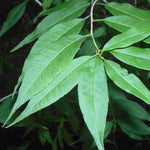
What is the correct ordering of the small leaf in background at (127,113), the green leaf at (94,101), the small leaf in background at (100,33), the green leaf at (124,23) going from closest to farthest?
the green leaf at (94,101) < the green leaf at (124,23) < the small leaf in background at (100,33) < the small leaf in background at (127,113)

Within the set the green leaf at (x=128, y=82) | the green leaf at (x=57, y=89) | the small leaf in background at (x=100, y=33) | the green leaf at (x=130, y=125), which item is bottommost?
the green leaf at (x=130, y=125)

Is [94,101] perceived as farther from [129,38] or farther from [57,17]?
[57,17]

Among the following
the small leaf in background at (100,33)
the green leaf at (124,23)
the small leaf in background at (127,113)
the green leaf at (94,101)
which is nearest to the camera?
the green leaf at (94,101)

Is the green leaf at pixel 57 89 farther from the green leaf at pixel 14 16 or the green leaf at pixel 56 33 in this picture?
the green leaf at pixel 14 16

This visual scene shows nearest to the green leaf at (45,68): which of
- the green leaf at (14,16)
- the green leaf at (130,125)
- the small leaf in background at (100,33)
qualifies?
the small leaf in background at (100,33)

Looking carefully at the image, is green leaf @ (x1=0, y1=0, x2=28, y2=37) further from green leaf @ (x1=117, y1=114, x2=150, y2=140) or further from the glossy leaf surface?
green leaf @ (x1=117, y1=114, x2=150, y2=140)

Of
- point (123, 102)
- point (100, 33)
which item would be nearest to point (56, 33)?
point (100, 33)

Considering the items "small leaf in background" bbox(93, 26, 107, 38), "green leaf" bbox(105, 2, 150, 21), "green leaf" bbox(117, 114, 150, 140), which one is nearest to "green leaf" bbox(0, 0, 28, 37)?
"small leaf in background" bbox(93, 26, 107, 38)

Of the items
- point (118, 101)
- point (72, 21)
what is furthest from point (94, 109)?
point (118, 101)
